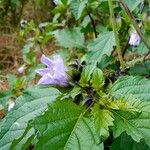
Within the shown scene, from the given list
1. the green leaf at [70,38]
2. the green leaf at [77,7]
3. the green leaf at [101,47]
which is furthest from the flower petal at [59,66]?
the green leaf at [70,38]

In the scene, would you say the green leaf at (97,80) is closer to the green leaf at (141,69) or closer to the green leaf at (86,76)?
the green leaf at (86,76)

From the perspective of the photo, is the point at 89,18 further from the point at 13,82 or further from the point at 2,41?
the point at 2,41

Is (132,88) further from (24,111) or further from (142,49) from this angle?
(142,49)

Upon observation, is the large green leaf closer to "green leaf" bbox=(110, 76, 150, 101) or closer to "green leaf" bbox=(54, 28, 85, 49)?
"green leaf" bbox=(110, 76, 150, 101)

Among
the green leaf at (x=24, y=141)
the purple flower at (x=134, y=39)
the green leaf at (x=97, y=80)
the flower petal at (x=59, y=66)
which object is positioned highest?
the flower petal at (x=59, y=66)

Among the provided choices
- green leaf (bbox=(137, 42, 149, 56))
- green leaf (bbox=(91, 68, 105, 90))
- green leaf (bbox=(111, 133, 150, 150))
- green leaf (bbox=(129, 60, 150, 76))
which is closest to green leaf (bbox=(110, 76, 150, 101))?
green leaf (bbox=(91, 68, 105, 90))

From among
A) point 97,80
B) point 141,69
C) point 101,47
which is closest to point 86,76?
point 97,80
